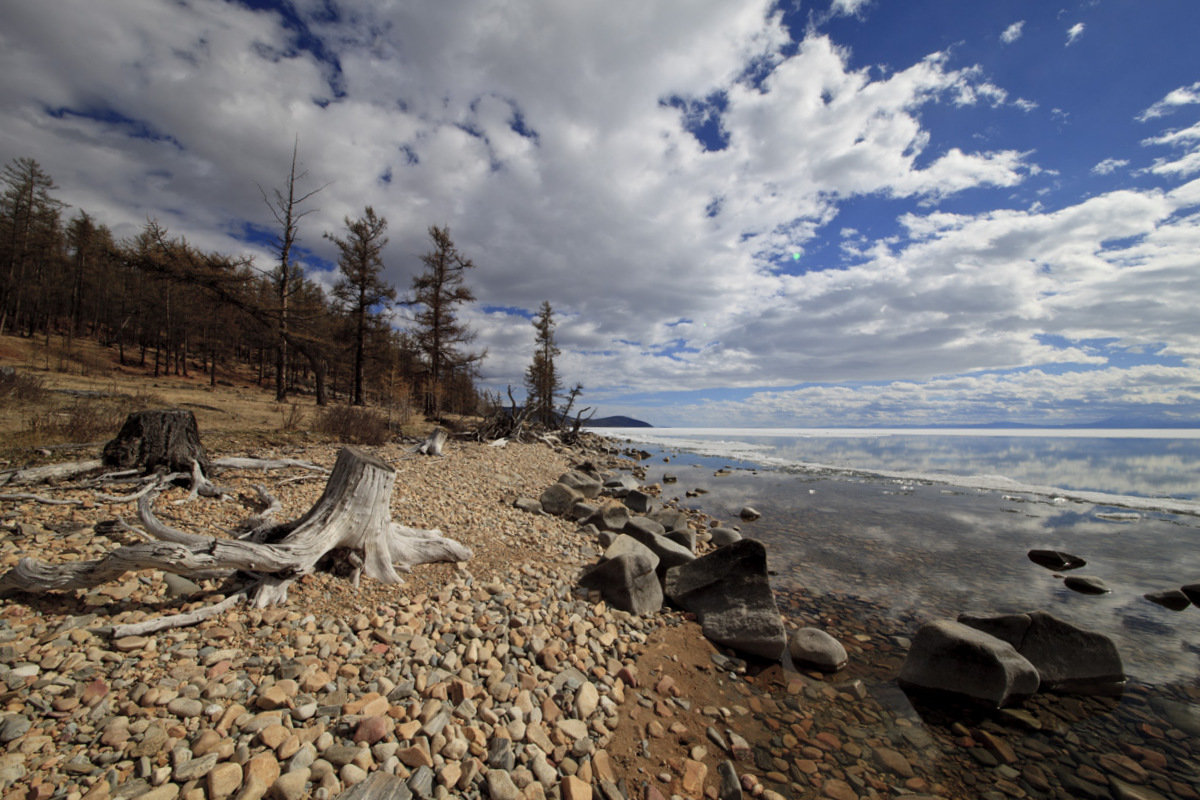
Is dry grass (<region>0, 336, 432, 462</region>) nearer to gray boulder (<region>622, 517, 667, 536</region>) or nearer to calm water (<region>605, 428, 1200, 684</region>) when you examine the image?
gray boulder (<region>622, 517, 667, 536</region>)

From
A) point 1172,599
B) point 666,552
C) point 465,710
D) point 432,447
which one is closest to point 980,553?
point 1172,599

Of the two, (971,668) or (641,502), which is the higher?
(641,502)

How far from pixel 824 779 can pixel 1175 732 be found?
11.5 ft

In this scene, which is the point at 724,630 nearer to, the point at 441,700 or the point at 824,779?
the point at 824,779

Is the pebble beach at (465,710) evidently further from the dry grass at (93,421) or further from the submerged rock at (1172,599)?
the dry grass at (93,421)

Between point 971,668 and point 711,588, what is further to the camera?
point 711,588

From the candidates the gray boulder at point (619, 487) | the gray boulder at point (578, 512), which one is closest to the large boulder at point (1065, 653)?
the gray boulder at point (578, 512)

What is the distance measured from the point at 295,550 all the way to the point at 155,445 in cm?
443

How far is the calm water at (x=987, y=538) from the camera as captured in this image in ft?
19.7

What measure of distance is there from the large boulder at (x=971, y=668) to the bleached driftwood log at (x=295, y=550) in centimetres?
510

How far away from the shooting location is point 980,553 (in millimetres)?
8484

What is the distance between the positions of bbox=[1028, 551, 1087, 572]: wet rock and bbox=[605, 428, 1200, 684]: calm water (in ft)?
0.55

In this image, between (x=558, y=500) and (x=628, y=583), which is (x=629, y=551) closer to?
(x=628, y=583)

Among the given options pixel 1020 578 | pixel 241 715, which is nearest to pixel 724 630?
pixel 241 715
